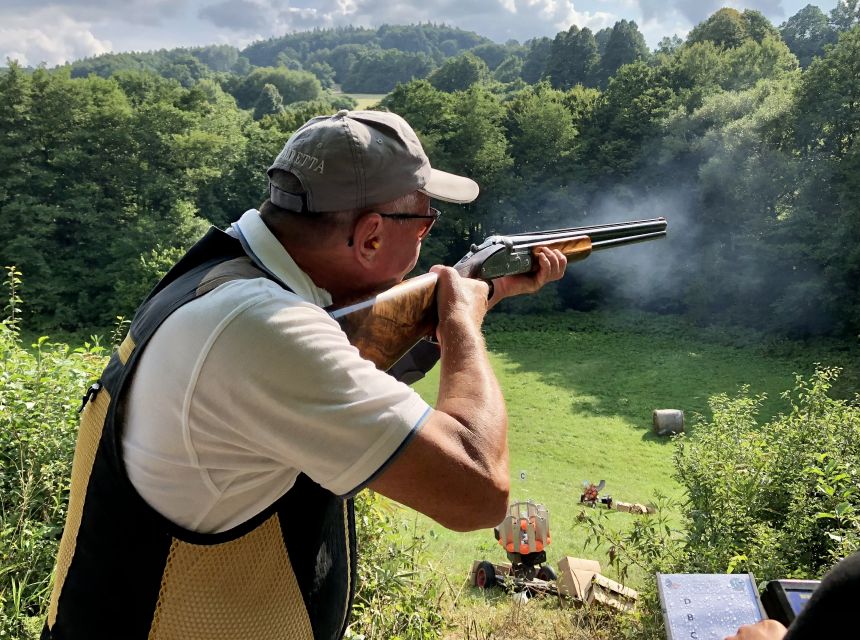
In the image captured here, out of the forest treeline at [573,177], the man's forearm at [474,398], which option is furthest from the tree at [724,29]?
the man's forearm at [474,398]

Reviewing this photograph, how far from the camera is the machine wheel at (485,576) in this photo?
8212 mm

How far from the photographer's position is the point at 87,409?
166 cm

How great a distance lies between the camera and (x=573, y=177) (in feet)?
110

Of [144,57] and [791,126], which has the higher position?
[144,57]

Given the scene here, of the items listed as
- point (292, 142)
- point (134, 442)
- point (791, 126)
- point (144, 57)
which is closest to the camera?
point (134, 442)

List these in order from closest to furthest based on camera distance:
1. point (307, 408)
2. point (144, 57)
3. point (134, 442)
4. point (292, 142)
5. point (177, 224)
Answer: point (307, 408) → point (134, 442) → point (292, 142) → point (177, 224) → point (144, 57)

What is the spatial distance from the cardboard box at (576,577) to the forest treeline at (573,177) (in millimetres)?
21330

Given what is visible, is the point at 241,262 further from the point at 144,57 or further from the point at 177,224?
the point at 144,57

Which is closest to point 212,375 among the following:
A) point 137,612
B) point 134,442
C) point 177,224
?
point 134,442

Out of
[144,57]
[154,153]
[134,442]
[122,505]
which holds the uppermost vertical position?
[144,57]

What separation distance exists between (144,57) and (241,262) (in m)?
137

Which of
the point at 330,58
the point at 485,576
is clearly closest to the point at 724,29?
the point at 485,576

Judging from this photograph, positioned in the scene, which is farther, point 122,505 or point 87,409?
point 87,409

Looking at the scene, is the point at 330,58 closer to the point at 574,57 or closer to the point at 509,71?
the point at 509,71
